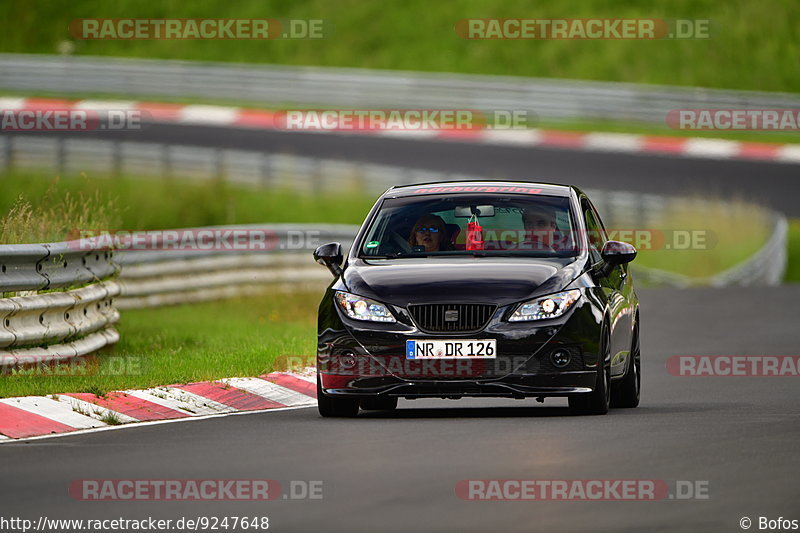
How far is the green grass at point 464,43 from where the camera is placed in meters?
47.7

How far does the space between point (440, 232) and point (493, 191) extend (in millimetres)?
494

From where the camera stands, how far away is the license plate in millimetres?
11625

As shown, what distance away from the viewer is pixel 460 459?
9711mm

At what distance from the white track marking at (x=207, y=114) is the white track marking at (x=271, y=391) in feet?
97.8

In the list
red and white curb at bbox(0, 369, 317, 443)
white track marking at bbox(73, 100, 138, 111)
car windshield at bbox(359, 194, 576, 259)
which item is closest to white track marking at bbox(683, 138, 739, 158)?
white track marking at bbox(73, 100, 138, 111)

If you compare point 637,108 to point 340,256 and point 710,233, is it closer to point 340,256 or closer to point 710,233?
point 710,233

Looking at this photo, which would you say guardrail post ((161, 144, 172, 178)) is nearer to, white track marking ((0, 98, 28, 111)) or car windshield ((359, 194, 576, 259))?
white track marking ((0, 98, 28, 111))

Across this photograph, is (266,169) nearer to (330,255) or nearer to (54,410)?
(330,255)

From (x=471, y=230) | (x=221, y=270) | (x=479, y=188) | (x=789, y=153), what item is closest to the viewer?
(x=471, y=230)

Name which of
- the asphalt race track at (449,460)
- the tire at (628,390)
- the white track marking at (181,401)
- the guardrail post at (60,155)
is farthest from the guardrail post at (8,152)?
the tire at (628,390)

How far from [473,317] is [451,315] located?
14 cm

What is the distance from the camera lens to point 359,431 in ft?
37.0

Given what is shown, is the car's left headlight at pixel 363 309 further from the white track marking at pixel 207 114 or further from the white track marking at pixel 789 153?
the white track marking at pixel 207 114

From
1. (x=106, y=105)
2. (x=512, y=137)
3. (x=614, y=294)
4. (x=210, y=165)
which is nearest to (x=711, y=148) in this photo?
(x=512, y=137)
